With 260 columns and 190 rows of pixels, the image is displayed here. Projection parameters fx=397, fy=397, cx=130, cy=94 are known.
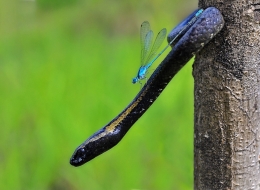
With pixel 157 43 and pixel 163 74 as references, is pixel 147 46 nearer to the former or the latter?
pixel 157 43

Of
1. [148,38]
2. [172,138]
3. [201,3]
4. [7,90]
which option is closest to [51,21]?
[7,90]

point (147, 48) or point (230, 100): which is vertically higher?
point (147, 48)

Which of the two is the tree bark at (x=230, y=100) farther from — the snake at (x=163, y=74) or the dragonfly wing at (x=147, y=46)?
the dragonfly wing at (x=147, y=46)

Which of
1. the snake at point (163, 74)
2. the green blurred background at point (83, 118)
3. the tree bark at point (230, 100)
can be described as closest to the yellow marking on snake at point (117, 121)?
the snake at point (163, 74)

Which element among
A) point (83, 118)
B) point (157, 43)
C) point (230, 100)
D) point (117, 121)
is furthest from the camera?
point (83, 118)

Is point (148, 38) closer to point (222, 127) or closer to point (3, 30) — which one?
point (222, 127)

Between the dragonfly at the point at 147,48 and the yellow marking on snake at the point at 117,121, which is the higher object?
the dragonfly at the point at 147,48

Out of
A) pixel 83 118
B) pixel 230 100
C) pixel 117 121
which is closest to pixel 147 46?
pixel 117 121

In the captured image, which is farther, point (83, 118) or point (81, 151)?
point (83, 118)
